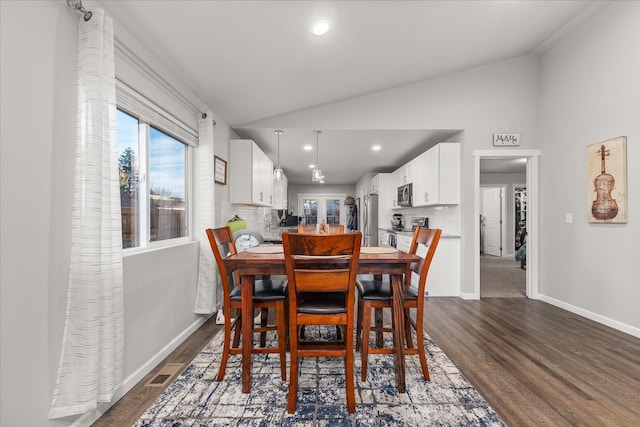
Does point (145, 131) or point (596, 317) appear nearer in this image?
point (145, 131)

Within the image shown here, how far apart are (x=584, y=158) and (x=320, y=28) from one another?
3194mm

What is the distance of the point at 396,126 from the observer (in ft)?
13.3

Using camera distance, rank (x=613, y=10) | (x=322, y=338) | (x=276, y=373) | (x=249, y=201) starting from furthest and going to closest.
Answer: (x=249, y=201) → (x=613, y=10) → (x=322, y=338) → (x=276, y=373)

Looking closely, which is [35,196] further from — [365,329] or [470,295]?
[470,295]

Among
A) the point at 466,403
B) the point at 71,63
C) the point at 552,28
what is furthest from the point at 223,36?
the point at 552,28

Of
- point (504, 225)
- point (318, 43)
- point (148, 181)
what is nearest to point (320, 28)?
point (318, 43)

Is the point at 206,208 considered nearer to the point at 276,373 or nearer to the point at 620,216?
the point at 276,373

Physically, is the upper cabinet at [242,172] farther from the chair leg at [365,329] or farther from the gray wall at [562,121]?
the chair leg at [365,329]

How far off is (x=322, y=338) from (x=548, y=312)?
2714 mm

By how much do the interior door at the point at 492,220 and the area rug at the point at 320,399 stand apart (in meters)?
7.48

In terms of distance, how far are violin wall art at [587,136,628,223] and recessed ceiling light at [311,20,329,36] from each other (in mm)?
2979

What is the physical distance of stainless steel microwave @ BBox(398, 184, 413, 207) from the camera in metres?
5.39

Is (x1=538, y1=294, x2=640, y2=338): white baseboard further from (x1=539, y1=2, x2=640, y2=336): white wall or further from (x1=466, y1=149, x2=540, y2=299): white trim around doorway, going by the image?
(x1=466, y1=149, x2=540, y2=299): white trim around doorway

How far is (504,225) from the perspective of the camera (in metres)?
8.36
